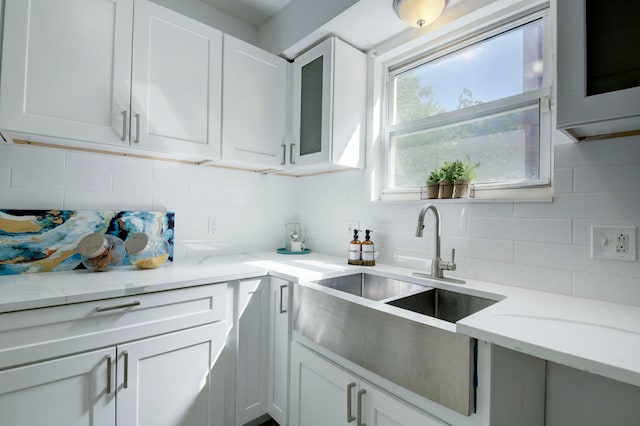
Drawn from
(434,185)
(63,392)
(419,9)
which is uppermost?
(419,9)

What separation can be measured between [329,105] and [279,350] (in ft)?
4.65

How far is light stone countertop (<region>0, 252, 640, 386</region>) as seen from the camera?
0.70 metres

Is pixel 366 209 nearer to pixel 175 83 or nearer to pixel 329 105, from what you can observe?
pixel 329 105

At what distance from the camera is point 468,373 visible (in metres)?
0.83

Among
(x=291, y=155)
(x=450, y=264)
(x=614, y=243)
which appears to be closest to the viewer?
(x=614, y=243)

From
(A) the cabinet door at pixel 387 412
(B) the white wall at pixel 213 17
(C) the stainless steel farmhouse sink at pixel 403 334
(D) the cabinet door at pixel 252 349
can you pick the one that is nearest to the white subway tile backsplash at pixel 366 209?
(C) the stainless steel farmhouse sink at pixel 403 334

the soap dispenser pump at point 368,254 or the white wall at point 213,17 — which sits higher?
the white wall at point 213,17

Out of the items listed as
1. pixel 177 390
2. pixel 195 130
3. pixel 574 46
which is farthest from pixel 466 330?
pixel 195 130

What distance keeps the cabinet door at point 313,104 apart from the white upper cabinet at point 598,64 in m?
1.15

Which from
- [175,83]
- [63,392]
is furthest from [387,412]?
[175,83]

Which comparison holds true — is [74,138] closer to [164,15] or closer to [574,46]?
[164,15]

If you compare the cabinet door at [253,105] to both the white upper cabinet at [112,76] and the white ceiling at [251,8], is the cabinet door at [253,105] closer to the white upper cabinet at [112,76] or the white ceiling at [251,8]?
the white upper cabinet at [112,76]

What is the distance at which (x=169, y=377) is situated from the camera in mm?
1312

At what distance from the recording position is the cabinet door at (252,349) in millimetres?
1535
